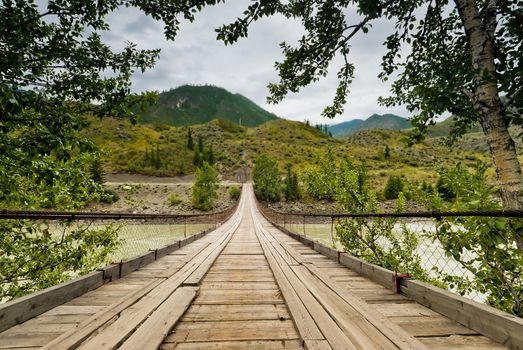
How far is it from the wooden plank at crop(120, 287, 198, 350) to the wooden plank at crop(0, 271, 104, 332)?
3.70 feet

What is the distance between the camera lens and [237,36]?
4.22m

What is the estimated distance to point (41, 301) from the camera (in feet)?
8.69

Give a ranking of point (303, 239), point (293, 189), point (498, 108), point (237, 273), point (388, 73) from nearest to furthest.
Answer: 1. point (498, 108)
2. point (237, 273)
3. point (388, 73)
4. point (303, 239)
5. point (293, 189)

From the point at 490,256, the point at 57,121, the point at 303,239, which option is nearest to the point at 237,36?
the point at 57,121

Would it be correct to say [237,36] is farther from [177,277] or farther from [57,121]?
[177,277]

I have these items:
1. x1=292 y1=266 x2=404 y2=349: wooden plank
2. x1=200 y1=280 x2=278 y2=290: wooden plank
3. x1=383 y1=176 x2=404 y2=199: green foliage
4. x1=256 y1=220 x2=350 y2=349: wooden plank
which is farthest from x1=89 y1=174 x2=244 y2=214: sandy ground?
x1=292 y1=266 x2=404 y2=349: wooden plank

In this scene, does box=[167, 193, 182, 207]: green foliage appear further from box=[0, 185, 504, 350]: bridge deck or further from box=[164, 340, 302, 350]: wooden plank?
box=[164, 340, 302, 350]: wooden plank

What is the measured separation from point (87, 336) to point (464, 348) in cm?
290

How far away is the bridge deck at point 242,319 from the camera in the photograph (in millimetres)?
2066

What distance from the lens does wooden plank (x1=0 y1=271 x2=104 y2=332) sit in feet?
7.54

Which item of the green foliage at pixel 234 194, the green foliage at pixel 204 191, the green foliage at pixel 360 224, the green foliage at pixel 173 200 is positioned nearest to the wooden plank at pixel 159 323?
the green foliage at pixel 360 224

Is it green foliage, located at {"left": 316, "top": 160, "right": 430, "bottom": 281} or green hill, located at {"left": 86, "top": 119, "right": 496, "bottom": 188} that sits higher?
green hill, located at {"left": 86, "top": 119, "right": 496, "bottom": 188}

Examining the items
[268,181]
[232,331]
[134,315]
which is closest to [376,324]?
[232,331]

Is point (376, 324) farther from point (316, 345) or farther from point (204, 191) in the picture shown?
point (204, 191)
